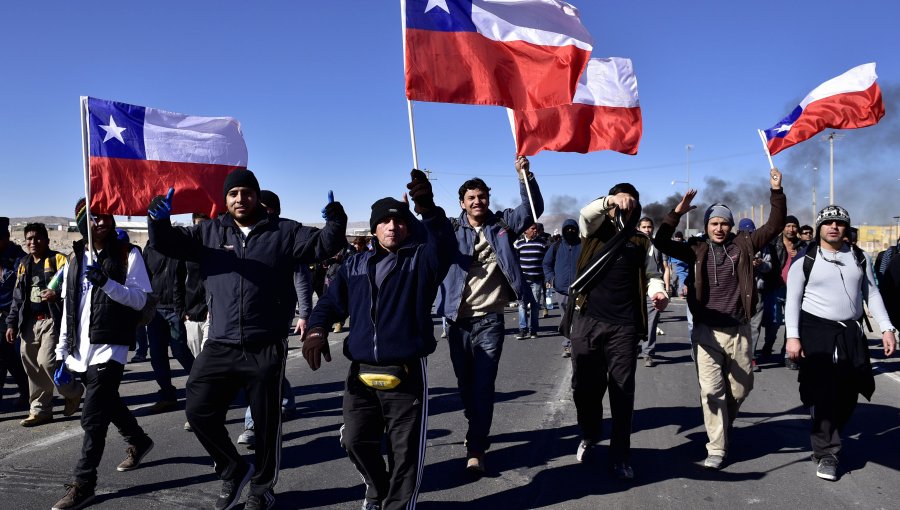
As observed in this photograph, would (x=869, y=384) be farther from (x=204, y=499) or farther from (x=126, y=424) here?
(x=126, y=424)

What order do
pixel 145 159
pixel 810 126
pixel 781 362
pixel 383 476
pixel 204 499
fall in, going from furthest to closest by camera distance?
pixel 781 362 → pixel 810 126 → pixel 145 159 → pixel 204 499 → pixel 383 476

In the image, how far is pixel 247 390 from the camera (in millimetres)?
4195

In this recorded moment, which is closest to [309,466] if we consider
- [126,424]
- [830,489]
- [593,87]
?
[126,424]

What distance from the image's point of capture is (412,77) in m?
5.05

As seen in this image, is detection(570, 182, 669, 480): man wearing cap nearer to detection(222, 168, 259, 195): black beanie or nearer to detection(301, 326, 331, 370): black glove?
detection(301, 326, 331, 370): black glove

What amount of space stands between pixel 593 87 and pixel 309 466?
399 centimetres

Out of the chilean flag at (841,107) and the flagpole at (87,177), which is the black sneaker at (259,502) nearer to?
the flagpole at (87,177)

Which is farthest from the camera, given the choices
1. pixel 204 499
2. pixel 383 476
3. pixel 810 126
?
pixel 810 126

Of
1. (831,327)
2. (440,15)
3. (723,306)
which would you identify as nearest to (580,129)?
(440,15)

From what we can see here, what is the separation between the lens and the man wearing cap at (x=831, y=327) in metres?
4.93

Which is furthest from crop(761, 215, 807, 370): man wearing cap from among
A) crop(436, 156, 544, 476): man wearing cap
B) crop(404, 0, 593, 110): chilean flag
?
crop(436, 156, 544, 476): man wearing cap

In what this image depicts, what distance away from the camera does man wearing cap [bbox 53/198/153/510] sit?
4.39 m

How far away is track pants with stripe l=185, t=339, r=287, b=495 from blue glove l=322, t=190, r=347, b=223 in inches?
32.6

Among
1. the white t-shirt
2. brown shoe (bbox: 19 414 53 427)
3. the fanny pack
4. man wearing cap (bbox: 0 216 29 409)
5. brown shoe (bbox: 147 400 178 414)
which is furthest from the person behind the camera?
man wearing cap (bbox: 0 216 29 409)
